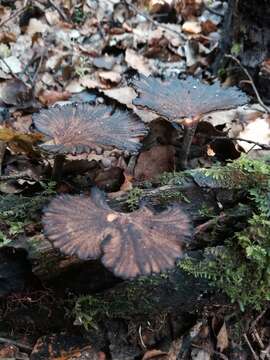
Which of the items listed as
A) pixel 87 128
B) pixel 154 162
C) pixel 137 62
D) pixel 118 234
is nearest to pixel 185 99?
pixel 154 162

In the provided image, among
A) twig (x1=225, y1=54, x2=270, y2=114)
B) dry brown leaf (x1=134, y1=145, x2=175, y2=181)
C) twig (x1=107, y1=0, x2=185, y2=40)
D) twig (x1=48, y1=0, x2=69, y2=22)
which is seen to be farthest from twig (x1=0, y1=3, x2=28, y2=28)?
dry brown leaf (x1=134, y1=145, x2=175, y2=181)

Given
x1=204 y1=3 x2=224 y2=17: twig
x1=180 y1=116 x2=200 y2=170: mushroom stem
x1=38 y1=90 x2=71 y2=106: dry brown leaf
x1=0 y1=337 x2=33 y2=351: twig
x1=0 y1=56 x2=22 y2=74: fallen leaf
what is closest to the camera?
x1=0 y1=337 x2=33 y2=351: twig

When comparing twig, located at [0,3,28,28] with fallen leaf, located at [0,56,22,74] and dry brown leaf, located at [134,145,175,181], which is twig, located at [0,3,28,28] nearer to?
fallen leaf, located at [0,56,22,74]

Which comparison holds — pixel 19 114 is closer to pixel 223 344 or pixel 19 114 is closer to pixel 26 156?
pixel 26 156

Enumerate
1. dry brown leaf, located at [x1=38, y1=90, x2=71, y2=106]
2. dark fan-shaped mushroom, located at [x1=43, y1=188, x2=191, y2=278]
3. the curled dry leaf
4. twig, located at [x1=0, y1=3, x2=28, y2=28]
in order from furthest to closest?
twig, located at [x1=0, y1=3, x2=28, y2=28]
dry brown leaf, located at [x1=38, y1=90, x2=71, y2=106]
the curled dry leaf
dark fan-shaped mushroom, located at [x1=43, y1=188, x2=191, y2=278]

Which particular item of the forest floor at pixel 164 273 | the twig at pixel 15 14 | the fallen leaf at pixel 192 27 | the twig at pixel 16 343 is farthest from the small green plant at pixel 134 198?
the fallen leaf at pixel 192 27

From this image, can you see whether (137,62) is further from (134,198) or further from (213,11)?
(134,198)

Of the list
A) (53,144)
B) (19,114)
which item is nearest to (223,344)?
(53,144)

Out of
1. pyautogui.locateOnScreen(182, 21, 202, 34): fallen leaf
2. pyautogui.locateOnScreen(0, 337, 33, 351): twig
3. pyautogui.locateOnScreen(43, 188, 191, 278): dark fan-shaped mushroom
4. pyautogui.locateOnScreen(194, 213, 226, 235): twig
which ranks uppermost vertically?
pyautogui.locateOnScreen(43, 188, 191, 278): dark fan-shaped mushroom
